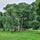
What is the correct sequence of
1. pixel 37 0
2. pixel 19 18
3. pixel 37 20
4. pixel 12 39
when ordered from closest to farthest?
pixel 12 39, pixel 37 0, pixel 37 20, pixel 19 18

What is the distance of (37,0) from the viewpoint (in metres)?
24.4

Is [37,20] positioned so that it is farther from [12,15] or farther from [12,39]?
[12,39]

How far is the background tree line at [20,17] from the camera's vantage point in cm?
2538

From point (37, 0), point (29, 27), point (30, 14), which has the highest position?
point (37, 0)

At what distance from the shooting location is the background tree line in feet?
83.3

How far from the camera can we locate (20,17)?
2930 centimetres

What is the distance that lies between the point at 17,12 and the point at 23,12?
3.81 feet

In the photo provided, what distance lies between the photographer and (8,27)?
2545 centimetres

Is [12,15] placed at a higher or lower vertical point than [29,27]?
higher

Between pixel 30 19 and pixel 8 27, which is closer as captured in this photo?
pixel 8 27

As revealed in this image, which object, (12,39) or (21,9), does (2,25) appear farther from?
(12,39)

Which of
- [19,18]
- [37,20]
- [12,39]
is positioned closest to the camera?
[12,39]

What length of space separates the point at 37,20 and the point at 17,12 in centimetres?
466

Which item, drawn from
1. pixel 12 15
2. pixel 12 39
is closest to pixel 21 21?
pixel 12 15
